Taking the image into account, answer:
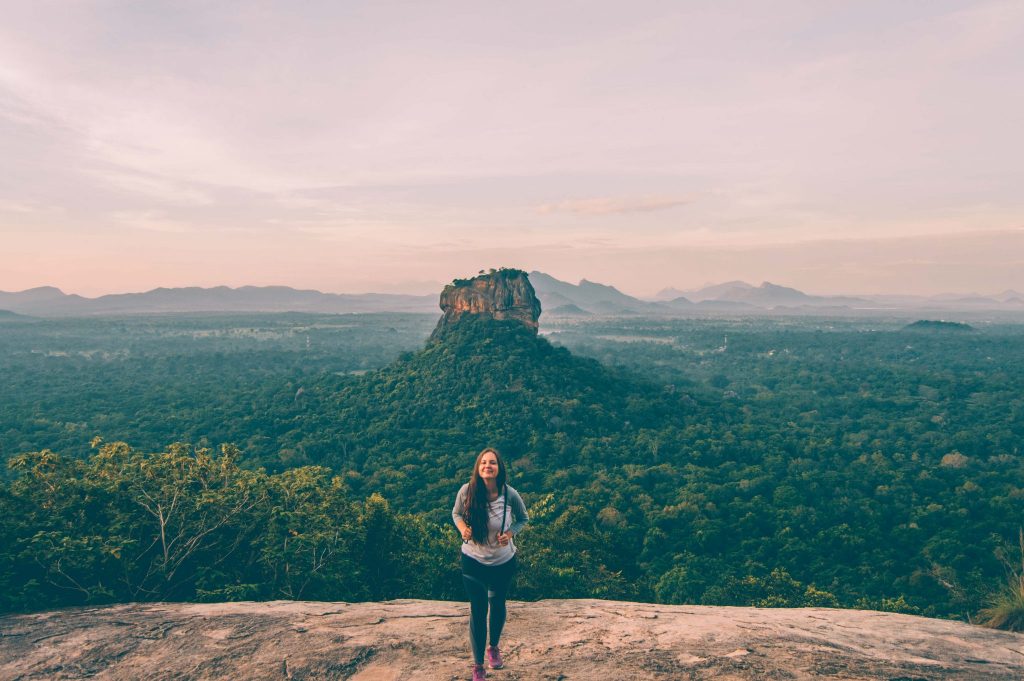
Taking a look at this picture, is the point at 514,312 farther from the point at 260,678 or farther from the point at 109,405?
the point at 260,678

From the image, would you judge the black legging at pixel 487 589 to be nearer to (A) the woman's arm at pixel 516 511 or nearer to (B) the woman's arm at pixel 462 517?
(B) the woman's arm at pixel 462 517

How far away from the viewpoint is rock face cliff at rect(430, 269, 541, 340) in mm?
71000

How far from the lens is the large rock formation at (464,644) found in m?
6.52

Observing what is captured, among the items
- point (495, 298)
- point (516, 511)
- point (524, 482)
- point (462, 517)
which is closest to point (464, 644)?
point (462, 517)

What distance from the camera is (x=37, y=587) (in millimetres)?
10430

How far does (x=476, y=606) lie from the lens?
639cm

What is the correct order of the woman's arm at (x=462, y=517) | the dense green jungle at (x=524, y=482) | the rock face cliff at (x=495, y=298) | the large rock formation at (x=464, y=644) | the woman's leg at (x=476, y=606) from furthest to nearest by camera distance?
the rock face cliff at (x=495, y=298) → the dense green jungle at (x=524, y=482) → the large rock formation at (x=464, y=644) → the woman's arm at (x=462, y=517) → the woman's leg at (x=476, y=606)

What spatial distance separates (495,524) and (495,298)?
213 feet

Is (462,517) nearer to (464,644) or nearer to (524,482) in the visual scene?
(464,644)

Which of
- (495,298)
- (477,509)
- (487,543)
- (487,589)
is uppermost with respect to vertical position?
(495,298)

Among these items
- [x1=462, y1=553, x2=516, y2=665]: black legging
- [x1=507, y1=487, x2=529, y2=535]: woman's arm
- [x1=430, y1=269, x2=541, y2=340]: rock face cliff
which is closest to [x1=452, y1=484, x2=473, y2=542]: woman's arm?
[x1=462, y1=553, x2=516, y2=665]: black legging

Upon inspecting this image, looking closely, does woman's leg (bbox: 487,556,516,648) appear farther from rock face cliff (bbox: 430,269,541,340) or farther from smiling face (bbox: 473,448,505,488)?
rock face cliff (bbox: 430,269,541,340)

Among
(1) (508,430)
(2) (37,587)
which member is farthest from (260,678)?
(1) (508,430)

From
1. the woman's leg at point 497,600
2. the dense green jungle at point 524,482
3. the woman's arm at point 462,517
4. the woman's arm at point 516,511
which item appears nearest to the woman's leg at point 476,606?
the woman's leg at point 497,600
